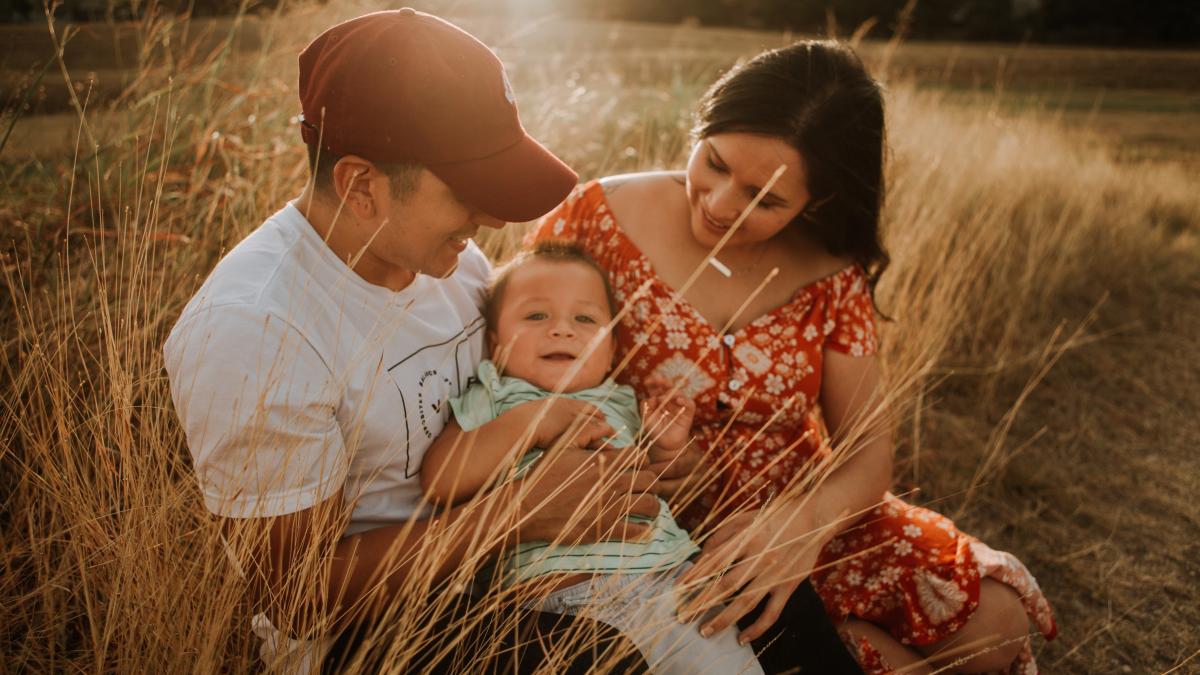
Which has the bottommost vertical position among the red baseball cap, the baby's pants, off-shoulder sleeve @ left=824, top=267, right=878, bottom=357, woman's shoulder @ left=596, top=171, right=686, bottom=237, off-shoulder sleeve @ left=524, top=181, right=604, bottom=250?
the baby's pants

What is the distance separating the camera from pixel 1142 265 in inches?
197

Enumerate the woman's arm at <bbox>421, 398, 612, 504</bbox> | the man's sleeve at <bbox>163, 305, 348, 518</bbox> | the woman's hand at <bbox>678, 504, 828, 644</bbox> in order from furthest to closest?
the woman's arm at <bbox>421, 398, 612, 504</bbox> → the woman's hand at <bbox>678, 504, 828, 644</bbox> → the man's sleeve at <bbox>163, 305, 348, 518</bbox>

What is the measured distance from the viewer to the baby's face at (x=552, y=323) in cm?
185

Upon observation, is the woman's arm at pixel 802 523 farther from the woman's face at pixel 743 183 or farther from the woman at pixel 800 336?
the woman's face at pixel 743 183

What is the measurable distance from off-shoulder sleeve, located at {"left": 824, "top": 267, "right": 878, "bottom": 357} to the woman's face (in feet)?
0.92

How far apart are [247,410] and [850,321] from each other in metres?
1.61

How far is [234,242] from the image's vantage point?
242 cm

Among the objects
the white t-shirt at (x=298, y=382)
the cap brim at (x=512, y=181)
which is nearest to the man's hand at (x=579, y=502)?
the white t-shirt at (x=298, y=382)

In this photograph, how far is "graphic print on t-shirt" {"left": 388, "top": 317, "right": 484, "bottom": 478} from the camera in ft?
4.96

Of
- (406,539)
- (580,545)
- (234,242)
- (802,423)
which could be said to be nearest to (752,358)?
(802,423)

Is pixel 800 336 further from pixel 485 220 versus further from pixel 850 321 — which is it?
pixel 485 220

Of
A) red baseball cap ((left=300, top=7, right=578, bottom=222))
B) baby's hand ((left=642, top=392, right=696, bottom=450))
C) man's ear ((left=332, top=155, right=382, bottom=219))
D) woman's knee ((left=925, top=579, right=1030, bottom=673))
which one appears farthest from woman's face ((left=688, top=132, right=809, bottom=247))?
woman's knee ((left=925, top=579, right=1030, bottom=673))

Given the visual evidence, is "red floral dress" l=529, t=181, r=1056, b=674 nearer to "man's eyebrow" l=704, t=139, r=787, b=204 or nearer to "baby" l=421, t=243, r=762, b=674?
"baby" l=421, t=243, r=762, b=674

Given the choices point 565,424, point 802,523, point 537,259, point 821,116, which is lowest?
point 802,523
